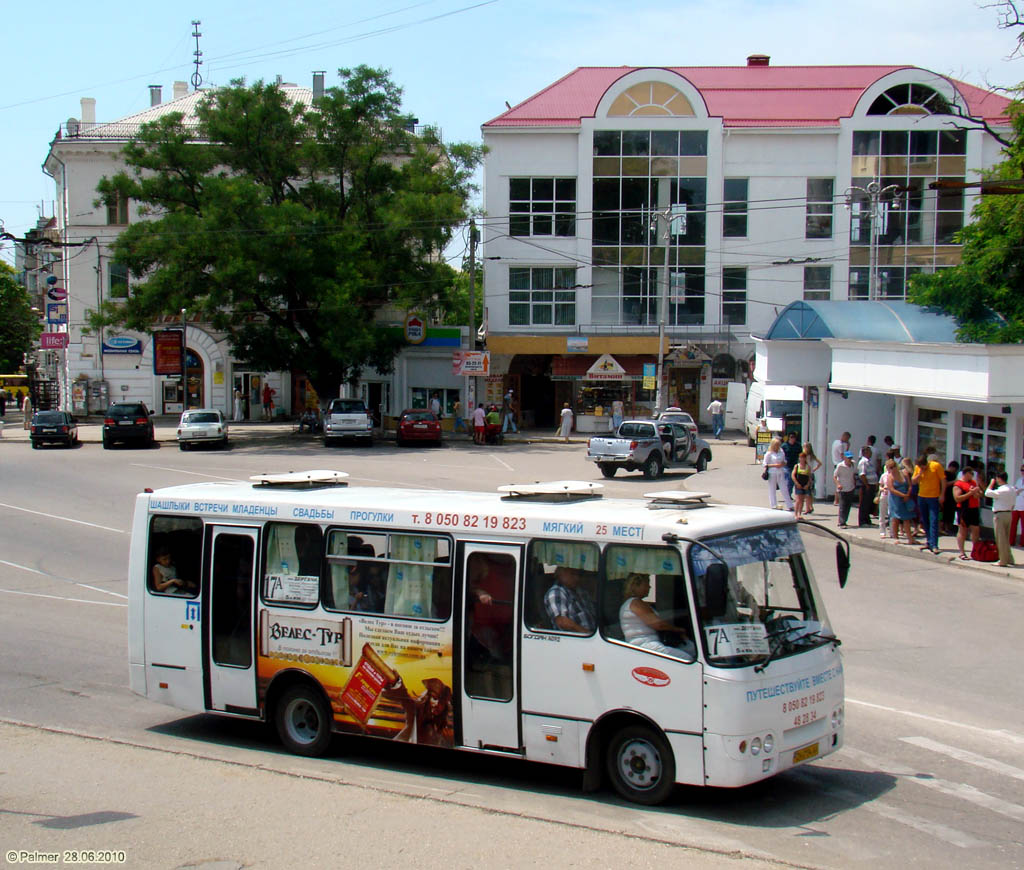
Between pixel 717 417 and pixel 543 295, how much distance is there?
10.3 meters

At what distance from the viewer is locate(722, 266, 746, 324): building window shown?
51219mm

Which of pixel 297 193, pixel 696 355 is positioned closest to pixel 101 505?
pixel 297 193

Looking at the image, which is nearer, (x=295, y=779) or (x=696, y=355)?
(x=295, y=779)

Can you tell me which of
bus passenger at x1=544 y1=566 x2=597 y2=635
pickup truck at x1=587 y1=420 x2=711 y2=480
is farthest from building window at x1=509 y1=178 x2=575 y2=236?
bus passenger at x1=544 y1=566 x2=597 y2=635

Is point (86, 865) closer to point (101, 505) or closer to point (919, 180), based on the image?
point (101, 505)

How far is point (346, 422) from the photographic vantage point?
42.6 metres

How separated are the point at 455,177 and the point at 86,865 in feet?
142

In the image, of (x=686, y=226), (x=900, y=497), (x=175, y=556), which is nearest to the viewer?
(x=175, y=556)

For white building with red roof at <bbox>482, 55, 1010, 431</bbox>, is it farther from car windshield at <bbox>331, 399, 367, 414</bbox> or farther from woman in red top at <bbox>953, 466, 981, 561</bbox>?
woman in red top at <bbox>953, 466, 981, 561</bbox>

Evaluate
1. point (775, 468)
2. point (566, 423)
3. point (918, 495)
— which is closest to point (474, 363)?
point (566, 423)

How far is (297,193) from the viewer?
155 ft

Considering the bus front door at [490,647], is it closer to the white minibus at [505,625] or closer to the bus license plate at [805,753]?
the white minibus at [505,625]

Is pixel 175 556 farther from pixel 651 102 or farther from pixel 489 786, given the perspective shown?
pixel 651 102

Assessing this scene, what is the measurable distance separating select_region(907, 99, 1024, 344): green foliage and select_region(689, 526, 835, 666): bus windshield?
17137 mm
